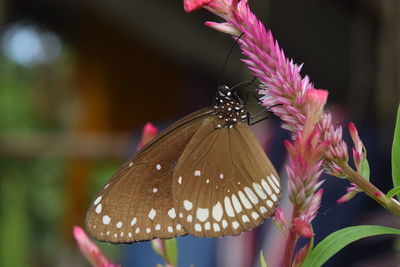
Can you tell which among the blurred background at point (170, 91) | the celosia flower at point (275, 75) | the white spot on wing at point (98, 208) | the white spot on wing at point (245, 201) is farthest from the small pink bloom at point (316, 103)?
the blurred background at point (170, 91)

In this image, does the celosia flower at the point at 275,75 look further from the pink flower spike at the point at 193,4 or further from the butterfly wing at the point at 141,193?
the butterfly wing at the point at 141,193

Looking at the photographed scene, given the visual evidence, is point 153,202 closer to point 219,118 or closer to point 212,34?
point 219,118

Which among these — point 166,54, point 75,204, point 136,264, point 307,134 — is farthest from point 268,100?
point 75,204

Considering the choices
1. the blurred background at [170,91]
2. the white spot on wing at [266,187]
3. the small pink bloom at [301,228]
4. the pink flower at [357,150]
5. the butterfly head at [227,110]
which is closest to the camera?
the small pink bloom at [301,228]

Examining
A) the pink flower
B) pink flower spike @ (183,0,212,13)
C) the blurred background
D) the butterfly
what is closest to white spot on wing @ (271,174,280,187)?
the butterfly

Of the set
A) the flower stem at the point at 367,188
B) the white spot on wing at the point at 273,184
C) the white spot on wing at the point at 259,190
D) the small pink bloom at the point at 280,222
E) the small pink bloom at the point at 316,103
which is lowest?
the white spot on wing at the point at 259,190

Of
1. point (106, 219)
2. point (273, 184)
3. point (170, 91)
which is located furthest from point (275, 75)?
point (170, 91)
